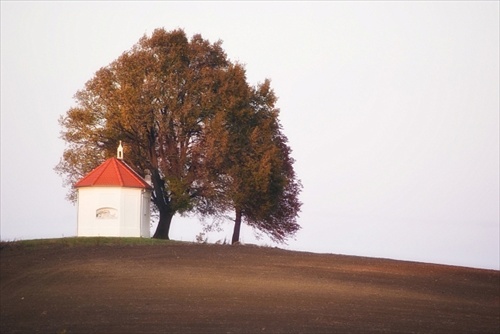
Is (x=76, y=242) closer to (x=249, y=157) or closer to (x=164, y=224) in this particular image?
(x=164, y=224)

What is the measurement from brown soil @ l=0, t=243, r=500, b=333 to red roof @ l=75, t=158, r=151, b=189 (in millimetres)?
13100

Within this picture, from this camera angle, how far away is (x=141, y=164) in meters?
62.2

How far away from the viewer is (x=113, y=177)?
5656 cm

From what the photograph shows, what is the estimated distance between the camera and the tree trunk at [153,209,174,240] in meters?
60.8

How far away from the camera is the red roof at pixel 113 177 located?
5638cm

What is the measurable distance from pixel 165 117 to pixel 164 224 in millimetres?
7109

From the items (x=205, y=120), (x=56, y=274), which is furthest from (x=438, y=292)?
(x=205, y=120)

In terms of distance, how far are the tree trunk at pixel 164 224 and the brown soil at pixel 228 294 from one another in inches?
666

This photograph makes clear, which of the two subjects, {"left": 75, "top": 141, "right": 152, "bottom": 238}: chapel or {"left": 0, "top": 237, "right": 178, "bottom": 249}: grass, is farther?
{"left": 75, "top": 141, "right": 152, "bottom": 238}: chapel

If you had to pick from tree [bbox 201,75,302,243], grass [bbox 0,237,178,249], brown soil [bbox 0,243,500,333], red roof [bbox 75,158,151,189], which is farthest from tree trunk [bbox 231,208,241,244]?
brown soil [bbox 0,243,500,333]

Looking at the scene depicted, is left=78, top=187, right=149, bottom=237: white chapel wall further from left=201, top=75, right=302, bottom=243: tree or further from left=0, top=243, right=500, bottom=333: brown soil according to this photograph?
left=0, top=243, right=500, bottom=333: brown soil

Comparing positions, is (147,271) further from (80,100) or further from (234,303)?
(80,100)

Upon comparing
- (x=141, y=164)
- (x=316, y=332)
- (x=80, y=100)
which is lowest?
(x=316, y=332)

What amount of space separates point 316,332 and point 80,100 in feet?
138
